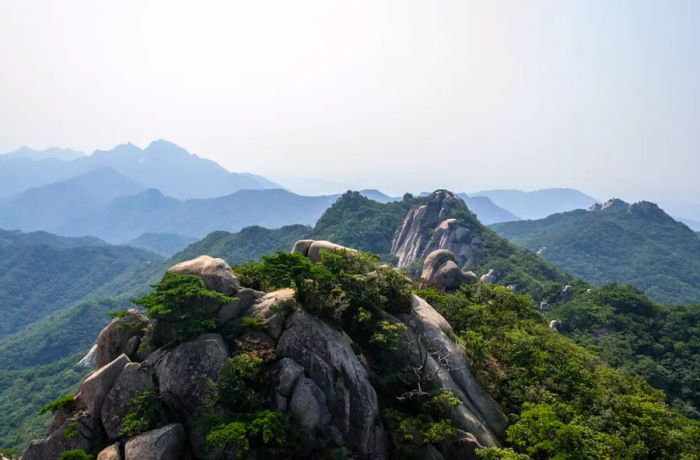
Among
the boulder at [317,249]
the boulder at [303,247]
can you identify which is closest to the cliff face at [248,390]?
the boulder at [317,249]

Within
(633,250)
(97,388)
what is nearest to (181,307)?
(97,388)

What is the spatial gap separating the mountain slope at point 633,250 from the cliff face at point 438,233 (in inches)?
2747

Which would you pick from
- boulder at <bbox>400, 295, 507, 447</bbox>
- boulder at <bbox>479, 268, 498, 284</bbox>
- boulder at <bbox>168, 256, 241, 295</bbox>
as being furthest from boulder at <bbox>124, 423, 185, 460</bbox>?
boulder at <bbox>479, 268, 498, 284</bbox>

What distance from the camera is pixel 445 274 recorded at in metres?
41.9

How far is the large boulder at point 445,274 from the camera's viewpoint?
1636 inches

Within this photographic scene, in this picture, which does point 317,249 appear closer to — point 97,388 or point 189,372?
point 189,372

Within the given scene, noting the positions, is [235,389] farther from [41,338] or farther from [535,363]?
[41,338]

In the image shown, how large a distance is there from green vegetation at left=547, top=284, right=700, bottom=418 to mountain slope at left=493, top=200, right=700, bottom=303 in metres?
80.0

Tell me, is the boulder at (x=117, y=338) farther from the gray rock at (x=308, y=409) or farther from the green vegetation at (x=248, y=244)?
the green vegetation at (x=248, y=244)

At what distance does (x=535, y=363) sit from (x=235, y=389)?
17.5 meters

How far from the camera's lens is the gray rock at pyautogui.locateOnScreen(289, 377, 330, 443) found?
16469 millimetres

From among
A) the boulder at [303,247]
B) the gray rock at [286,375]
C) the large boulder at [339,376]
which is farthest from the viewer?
the boulder at [303,247]

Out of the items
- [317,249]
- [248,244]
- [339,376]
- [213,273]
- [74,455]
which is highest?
[317,249]

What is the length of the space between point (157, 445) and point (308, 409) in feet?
18.8
